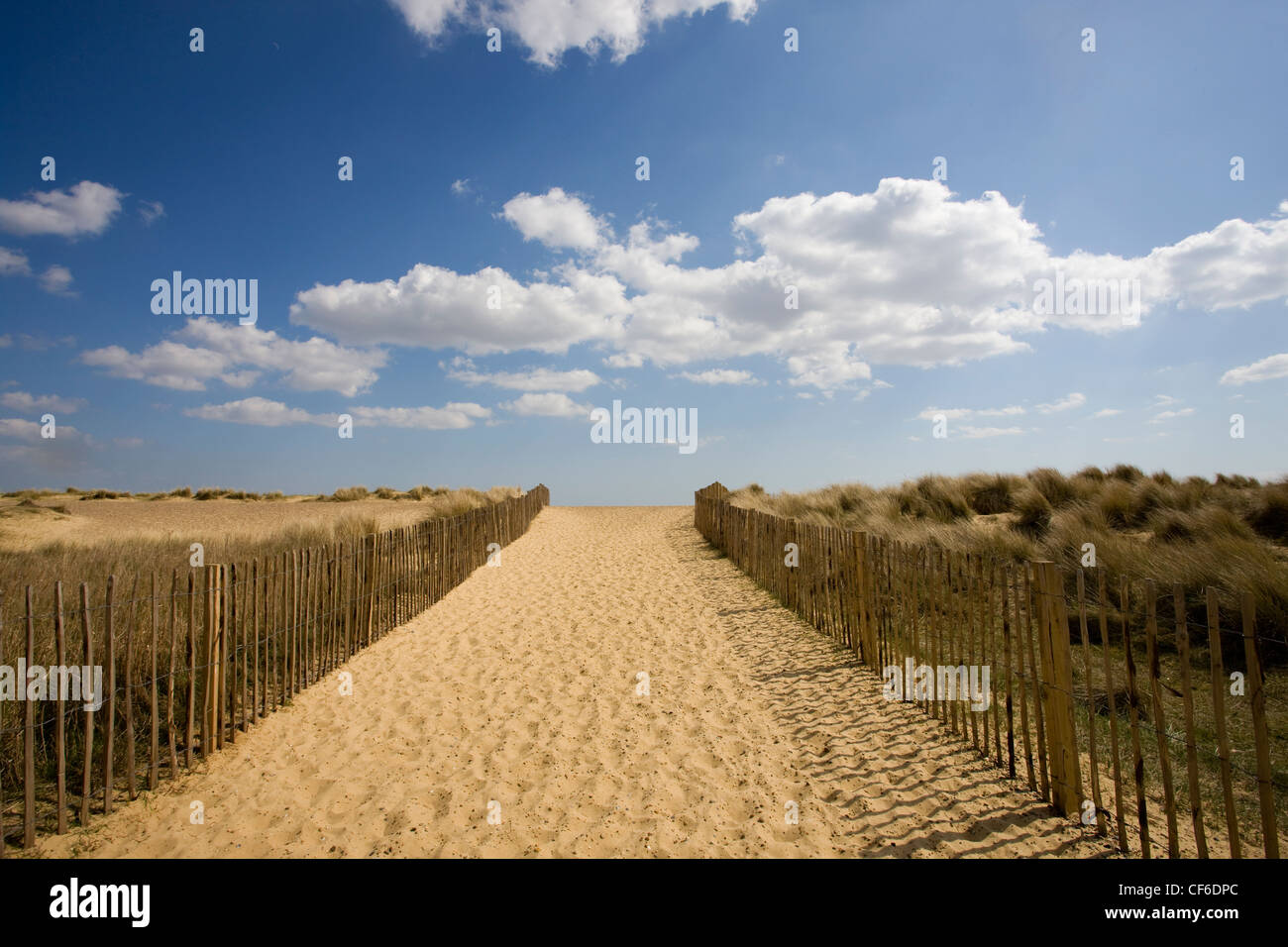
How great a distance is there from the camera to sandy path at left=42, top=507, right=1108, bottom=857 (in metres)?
3.56

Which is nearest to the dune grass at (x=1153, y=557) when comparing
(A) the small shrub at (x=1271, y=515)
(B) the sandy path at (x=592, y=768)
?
(A) the small shrub at (x=1271, y=515)

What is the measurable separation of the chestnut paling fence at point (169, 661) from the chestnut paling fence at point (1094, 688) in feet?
18.4

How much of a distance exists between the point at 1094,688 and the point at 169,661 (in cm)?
803

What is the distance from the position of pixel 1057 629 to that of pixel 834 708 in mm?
2222

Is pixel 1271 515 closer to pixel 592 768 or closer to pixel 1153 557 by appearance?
pixel 1153 557

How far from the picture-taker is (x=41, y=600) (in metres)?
6.66

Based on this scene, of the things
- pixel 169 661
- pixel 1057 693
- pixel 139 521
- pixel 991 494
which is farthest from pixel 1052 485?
pixel 139 521

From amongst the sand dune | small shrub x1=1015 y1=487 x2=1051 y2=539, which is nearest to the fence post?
small shrub x1=1015 y1=487 x2=1051 y2=539

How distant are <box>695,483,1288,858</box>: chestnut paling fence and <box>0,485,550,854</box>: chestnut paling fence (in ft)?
18.4

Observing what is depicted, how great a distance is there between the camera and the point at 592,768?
447 cm

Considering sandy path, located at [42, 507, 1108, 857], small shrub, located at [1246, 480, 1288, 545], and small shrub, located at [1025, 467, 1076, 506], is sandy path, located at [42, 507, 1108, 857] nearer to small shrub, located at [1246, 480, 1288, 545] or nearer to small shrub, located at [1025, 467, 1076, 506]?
small shrub, located at [1246, 480, 1288, 545]

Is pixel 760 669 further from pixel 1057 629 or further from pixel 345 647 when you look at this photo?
pixel 345 647
